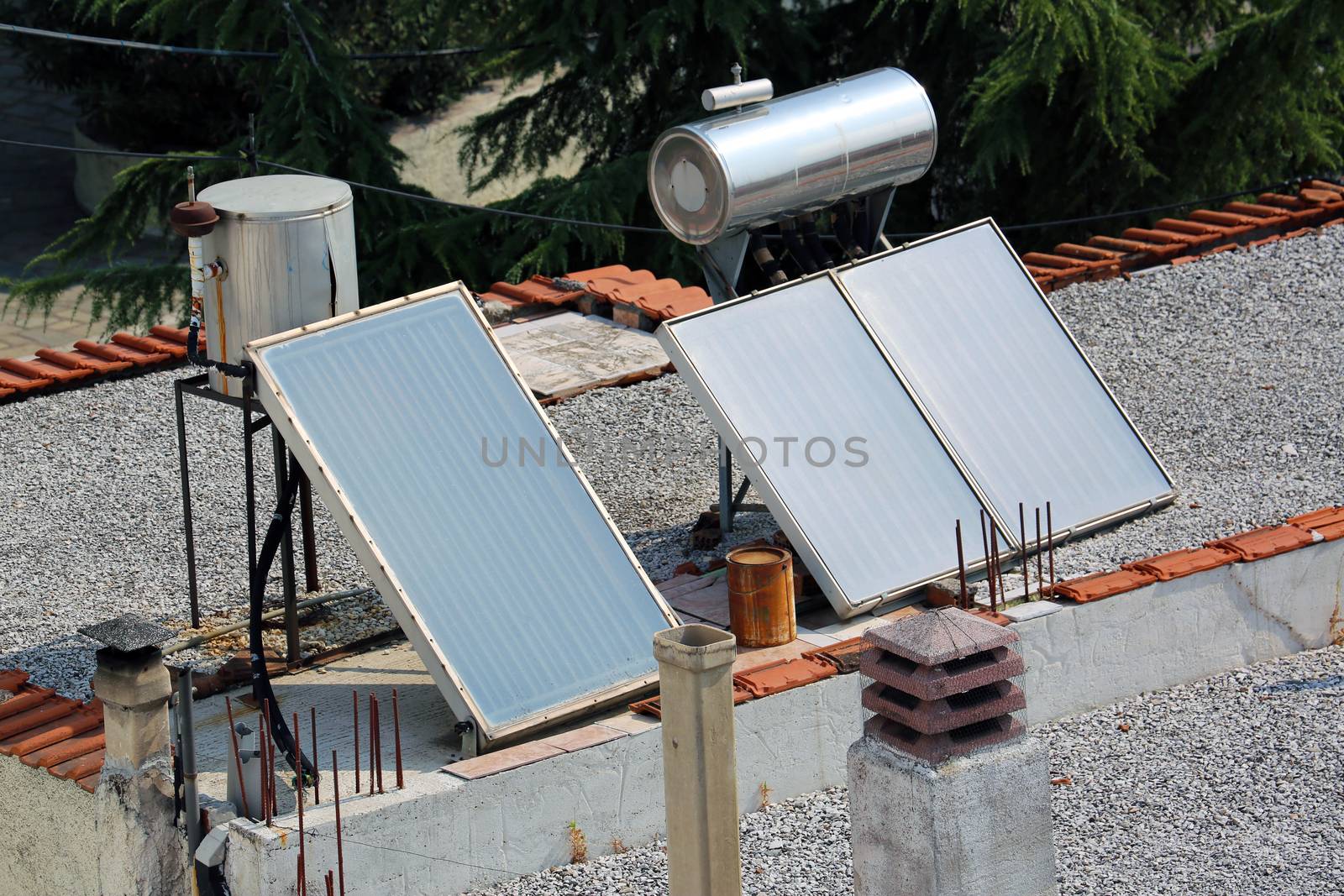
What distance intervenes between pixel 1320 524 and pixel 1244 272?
481 centimetres

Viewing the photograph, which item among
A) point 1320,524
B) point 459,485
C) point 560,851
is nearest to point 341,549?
point 459,485

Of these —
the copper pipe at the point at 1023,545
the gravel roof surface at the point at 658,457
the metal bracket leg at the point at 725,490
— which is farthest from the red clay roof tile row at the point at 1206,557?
the metal bracket leg at the point at 725,490

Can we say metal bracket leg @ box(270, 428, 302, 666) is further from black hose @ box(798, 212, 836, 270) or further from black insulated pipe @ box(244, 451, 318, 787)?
black hose @ box(798, 212, 836, 270)

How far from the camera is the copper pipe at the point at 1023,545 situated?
27.5 feet

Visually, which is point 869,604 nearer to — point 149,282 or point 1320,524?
point 1320,524

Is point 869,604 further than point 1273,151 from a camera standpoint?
No

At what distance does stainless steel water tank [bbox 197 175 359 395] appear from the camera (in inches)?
301

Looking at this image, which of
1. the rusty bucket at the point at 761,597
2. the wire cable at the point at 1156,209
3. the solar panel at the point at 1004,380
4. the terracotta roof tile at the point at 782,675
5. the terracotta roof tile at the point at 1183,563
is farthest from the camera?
the wire cable at the point at 1156,209

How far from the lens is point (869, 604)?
834 cm

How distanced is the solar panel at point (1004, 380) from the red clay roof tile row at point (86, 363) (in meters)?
5.36

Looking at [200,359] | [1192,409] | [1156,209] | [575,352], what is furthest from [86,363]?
[1156,209]

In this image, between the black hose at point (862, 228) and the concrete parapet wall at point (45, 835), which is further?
the black hose at point (862, 228)

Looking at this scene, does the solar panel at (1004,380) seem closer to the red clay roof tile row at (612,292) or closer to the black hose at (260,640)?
the black hose at (260,640)

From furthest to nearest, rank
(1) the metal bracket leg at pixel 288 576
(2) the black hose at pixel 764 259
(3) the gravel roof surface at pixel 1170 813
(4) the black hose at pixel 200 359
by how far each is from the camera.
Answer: (2) the black hose at pixel 764 259 → (1) the metal bracket leg at pixel 288 576 → (4) the black hose at pixel 200 359 → (3) the gravel roof surface at pixel 1170 813
